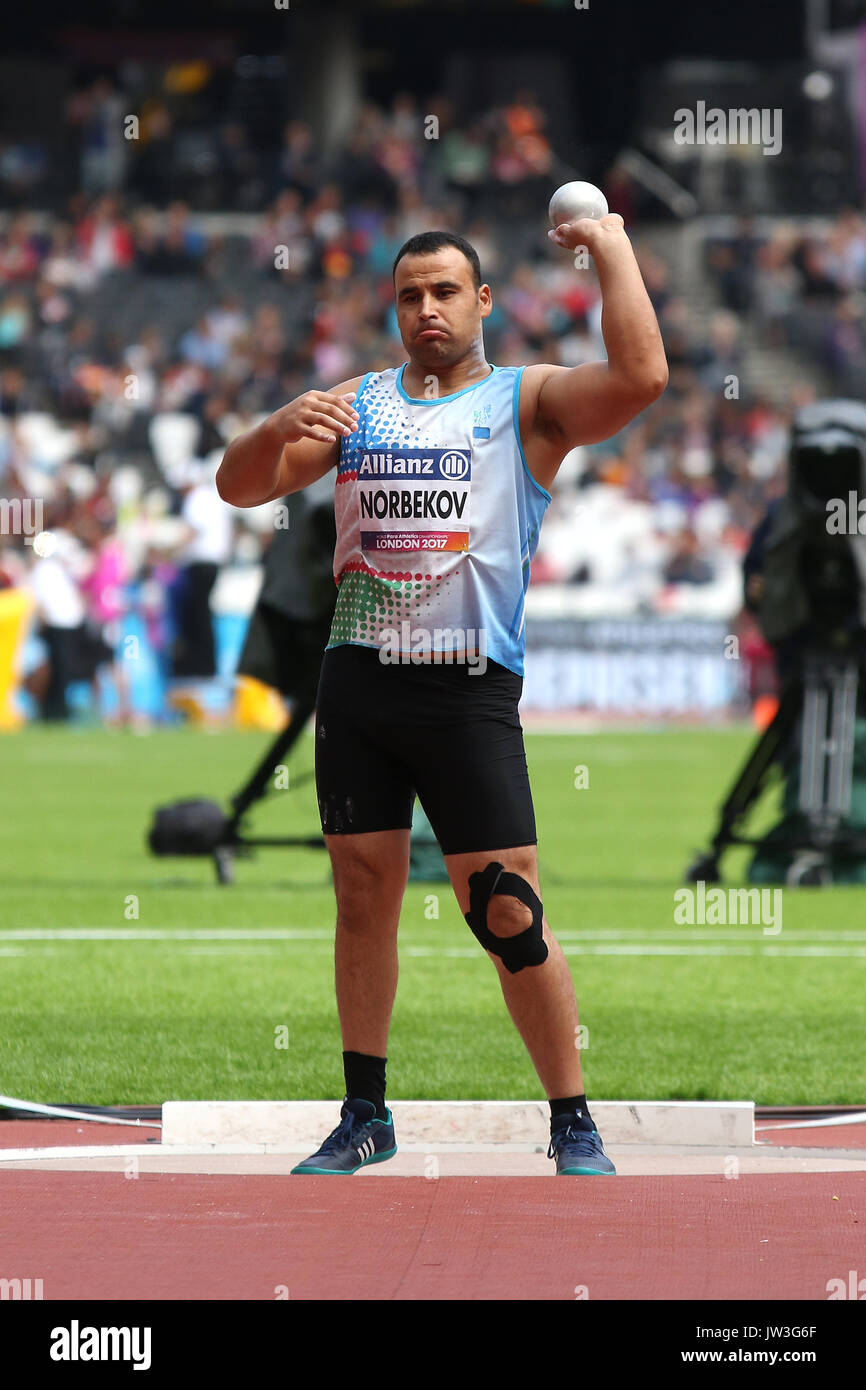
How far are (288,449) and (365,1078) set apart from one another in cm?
169

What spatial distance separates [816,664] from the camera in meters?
13.6

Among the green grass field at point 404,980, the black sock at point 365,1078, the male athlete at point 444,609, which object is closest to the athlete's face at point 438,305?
the male athlete at point 444,609

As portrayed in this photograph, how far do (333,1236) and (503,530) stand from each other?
6.11ft

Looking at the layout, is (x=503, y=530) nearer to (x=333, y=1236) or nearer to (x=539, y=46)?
(x=333, y=1236)

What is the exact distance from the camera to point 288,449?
6223mm

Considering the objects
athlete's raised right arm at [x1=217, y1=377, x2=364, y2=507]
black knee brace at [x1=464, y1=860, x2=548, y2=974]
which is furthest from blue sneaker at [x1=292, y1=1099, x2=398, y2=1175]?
athlete's raised right arm at [x1=217, y1=377, x2=364, y2=507]

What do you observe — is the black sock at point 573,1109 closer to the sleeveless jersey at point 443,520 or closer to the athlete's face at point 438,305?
the sleeveless jersey at point 443,520

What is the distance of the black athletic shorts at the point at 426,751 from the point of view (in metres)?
6.11

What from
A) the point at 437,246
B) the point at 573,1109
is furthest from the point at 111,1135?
the point at 437,246

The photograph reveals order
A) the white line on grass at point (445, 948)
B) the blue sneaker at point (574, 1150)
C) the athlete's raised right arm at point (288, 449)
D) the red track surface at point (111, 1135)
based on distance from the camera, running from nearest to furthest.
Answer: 1. the athlete's raised right arm at point (288, 449)
2. the blue sneaker at point (574, 1150)
3. the red track surface at point (111, 1135)
4. the white line on grass at point (445, 948)

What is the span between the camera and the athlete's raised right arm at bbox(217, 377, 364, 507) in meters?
5.98

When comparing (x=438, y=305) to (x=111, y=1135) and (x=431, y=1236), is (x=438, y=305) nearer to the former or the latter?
(x=431, y=1236)

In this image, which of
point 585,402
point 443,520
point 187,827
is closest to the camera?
point 585,402
